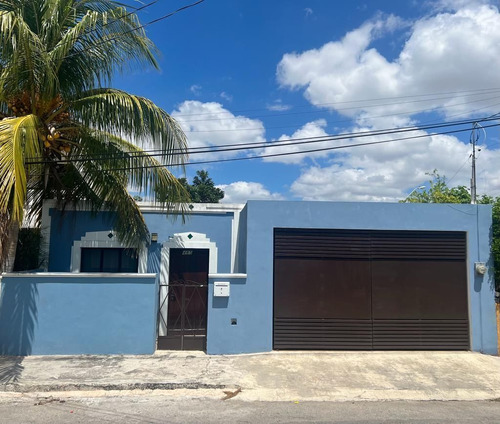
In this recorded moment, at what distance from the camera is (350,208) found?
925 centimetres

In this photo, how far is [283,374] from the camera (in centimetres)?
734

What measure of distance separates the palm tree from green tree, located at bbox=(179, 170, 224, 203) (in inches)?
1164

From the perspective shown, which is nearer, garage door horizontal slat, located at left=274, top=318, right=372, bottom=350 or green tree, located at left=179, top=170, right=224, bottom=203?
garage door horizontal slat, located at left=274, top=318, right=372, bottom=350

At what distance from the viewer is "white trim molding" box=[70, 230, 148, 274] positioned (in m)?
10.6

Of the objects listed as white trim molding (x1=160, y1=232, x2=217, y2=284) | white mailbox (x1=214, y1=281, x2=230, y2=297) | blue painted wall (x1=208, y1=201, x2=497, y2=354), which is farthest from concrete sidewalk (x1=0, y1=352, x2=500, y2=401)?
white trim molding (x1=160, y1=232, x2=217, y2=284)

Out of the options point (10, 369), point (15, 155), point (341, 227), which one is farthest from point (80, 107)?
point (341, 227)

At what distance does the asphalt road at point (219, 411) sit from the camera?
528cm

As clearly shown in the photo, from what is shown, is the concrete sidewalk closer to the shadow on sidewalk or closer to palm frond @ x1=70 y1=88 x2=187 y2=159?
the shadow on sidewalk

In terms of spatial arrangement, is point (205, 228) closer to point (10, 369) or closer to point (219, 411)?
point (10, 369)

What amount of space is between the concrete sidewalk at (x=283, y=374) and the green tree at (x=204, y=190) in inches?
1226

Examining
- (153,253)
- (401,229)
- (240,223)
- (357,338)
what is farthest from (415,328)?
(153,253)

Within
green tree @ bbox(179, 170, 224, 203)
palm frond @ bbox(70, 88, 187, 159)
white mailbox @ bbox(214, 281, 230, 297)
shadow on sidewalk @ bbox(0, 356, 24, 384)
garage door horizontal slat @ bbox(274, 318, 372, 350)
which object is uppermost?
green tree @ bbox(179, 170, 224, 203)

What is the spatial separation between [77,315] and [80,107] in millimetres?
4276

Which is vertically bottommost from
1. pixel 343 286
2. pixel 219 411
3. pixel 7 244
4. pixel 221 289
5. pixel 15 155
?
pixel 219 411
